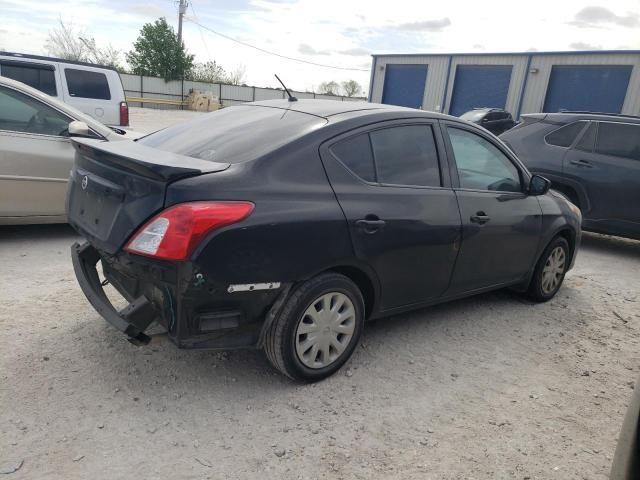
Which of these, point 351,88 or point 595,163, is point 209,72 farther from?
point 595,163

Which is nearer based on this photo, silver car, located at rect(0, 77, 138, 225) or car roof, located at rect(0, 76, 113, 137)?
silver car, located at rect(0, 77, 138, 225)

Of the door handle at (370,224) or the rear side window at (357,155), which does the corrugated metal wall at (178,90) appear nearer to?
the rear side window at (357,155)

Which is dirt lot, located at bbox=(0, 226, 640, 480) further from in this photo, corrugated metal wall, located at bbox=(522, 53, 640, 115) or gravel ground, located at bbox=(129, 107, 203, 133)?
corrugated metal wall, located at bbox=(522, 53, 640, 115)

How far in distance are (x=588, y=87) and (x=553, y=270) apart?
19.8 metres

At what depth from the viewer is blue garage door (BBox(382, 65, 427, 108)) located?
27266 millimetres

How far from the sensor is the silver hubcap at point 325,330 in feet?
9.66

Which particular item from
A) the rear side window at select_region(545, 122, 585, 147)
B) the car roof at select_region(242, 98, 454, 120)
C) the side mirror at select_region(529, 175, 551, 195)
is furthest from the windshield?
the car roof at select_region(242, 98, 454, 120)

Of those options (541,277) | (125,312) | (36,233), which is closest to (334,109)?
(125,312)

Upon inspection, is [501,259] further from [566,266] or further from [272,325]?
[272,325]

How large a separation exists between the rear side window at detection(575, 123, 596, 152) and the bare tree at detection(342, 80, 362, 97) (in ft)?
171

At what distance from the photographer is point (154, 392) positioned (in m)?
2.90

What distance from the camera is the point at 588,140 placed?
6.82 meters

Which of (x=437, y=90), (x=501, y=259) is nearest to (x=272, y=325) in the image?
(x=501, y=259)

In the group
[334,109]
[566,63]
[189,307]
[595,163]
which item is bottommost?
[189,307]
